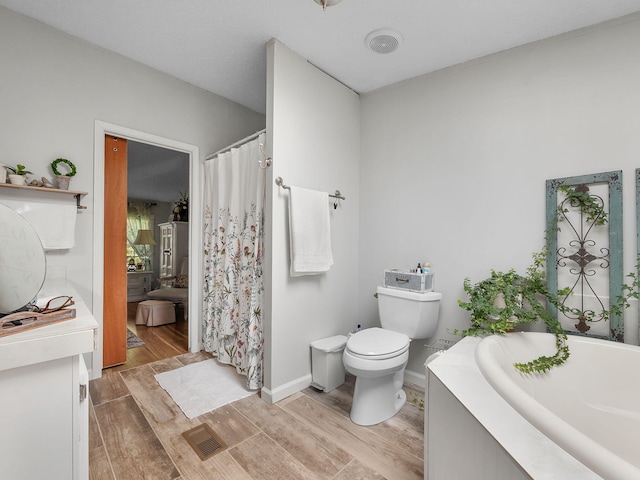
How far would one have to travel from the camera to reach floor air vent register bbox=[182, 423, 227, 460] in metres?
1.48

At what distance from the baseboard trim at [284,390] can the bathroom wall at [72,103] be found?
1.46 m

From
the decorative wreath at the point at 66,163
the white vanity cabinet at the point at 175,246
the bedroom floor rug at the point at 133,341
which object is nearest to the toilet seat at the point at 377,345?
the decorative wreath at the point at 66,163

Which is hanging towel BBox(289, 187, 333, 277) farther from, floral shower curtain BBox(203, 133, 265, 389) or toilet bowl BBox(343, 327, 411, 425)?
toilet bowl BBox(343, 327, 411, 425)

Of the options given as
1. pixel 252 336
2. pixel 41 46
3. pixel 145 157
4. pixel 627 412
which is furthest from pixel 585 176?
pixel 145 157

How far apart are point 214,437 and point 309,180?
1708mm

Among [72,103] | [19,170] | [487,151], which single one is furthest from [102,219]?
[487,151]

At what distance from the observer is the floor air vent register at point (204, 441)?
1.48 meters

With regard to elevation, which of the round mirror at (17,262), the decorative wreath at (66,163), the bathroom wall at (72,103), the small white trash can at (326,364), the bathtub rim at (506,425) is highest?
the bathroom wall at (72,103)

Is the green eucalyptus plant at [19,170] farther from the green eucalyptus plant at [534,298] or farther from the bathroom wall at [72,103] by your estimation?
the green eucalyptus plant at [534,298]

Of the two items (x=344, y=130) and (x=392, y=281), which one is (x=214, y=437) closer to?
(x=392, y=281)

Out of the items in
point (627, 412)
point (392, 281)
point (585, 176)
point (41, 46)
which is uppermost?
point (41, 46)

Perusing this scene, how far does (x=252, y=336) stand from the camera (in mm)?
2072

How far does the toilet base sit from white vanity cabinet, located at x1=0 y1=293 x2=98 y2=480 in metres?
1.35

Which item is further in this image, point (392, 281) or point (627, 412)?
point (392, 281)
